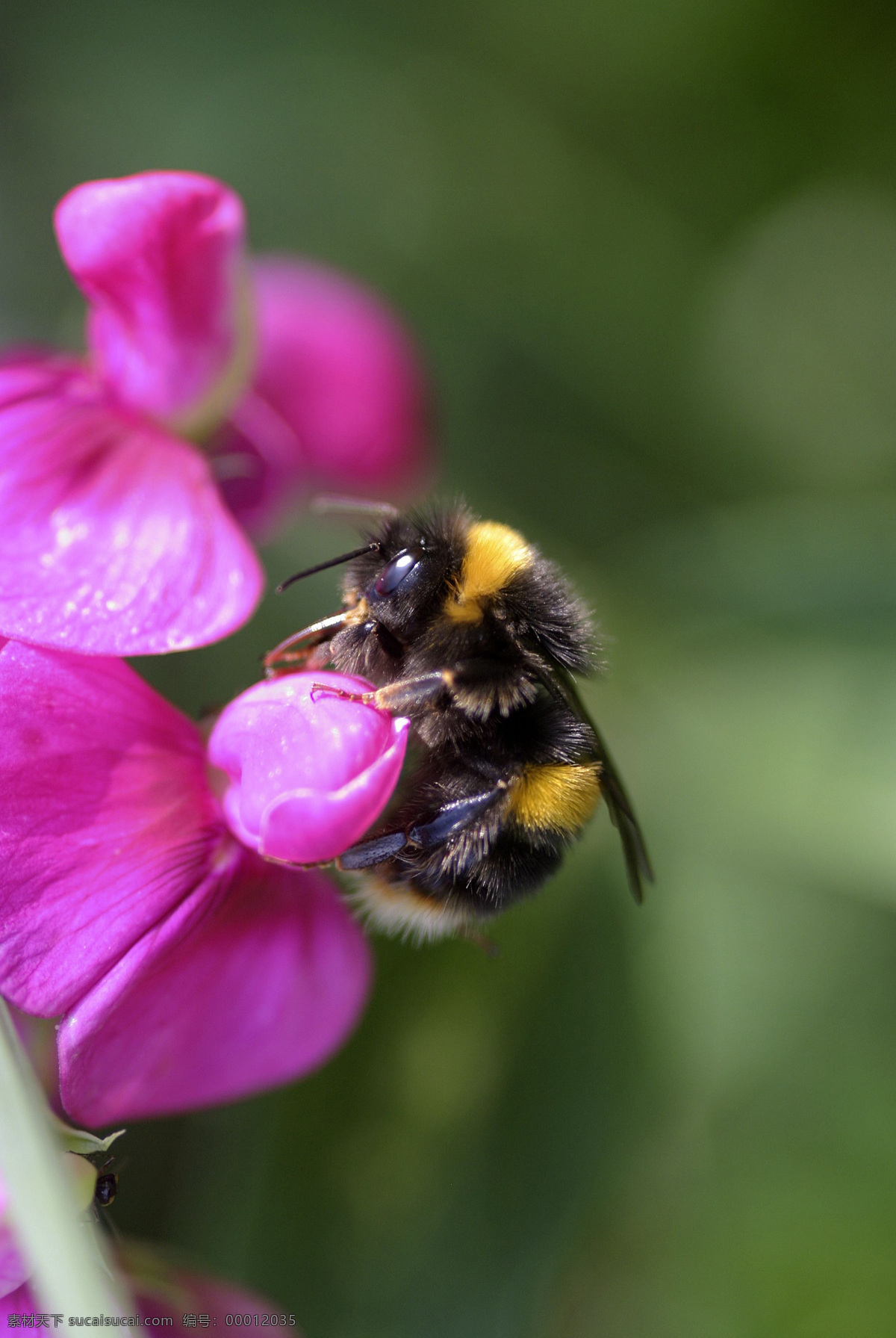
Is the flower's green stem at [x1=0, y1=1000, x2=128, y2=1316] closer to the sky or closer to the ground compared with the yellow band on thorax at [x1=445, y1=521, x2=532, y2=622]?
closer to the ground

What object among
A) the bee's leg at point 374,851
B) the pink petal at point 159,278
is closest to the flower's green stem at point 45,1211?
the bee's leg at point 374,851

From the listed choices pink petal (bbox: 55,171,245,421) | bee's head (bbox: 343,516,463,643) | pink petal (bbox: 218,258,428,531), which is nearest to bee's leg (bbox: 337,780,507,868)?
bee's head (bbox: 343,516,463,643)

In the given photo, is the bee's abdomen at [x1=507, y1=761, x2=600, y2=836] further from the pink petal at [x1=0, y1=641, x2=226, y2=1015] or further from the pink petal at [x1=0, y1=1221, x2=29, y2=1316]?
the pink petal at [x1=0, y1=1221, x2=29, y2=1316]

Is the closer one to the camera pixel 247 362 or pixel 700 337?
pixel 247 362

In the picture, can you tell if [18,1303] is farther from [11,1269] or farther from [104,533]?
[104,533]

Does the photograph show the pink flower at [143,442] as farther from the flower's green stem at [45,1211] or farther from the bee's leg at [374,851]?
the flower's green stem at [45,1211]

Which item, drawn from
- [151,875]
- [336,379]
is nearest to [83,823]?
[151,875]

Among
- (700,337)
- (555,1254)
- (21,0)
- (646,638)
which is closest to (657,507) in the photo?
(700,337)

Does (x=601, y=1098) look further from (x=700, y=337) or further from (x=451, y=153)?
(x=451, y=153)
